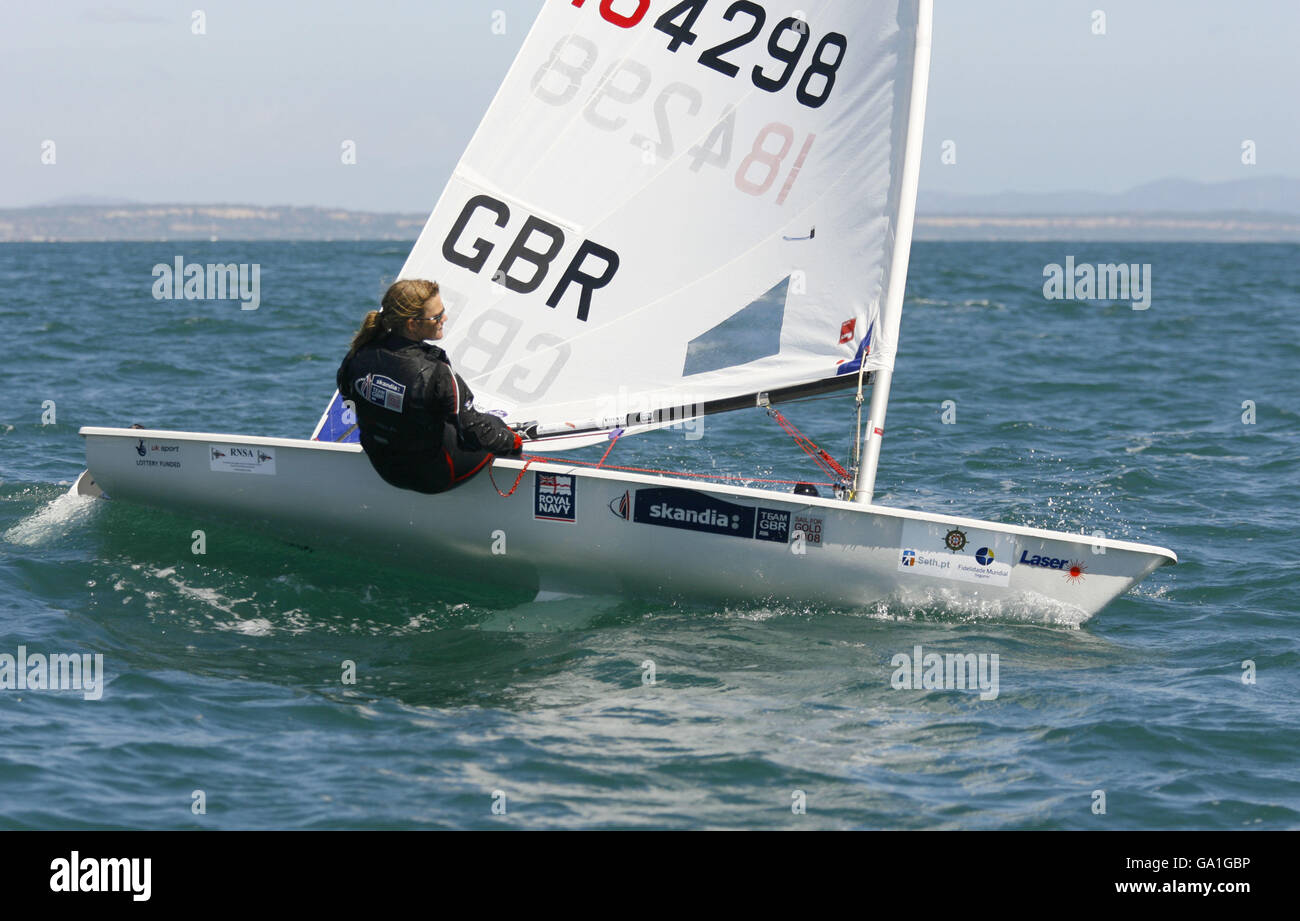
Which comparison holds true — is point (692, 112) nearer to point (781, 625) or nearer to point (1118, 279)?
point (781, 625)

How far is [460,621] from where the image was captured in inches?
230

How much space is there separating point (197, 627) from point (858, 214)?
3.37 meters

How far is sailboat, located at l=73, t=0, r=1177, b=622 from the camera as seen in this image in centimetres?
572

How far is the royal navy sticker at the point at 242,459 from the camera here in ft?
20.1

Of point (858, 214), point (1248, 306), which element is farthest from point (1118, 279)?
point (858, 214)

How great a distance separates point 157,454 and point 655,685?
282cm

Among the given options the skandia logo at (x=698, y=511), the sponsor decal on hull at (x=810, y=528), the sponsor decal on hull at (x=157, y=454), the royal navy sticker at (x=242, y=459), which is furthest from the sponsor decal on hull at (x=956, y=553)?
the sponsor decal on hull at (x=157, y=454)

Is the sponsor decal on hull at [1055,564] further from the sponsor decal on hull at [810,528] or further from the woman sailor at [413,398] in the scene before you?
the woman sailor at [413,398]

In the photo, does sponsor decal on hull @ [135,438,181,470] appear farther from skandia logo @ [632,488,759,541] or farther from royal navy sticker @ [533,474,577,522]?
skandia logo @ [632,488,759,541]
